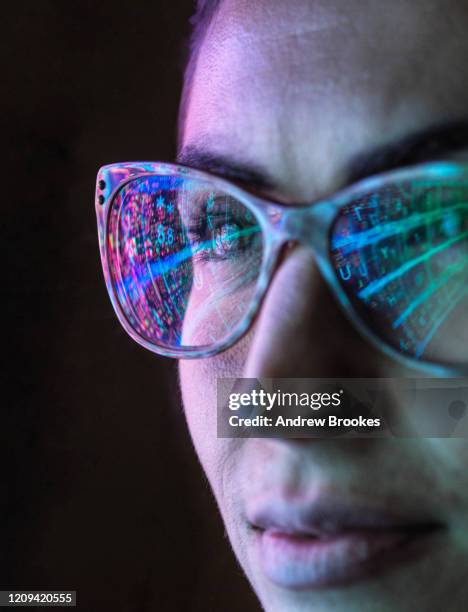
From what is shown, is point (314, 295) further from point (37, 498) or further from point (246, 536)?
point (37, 498)

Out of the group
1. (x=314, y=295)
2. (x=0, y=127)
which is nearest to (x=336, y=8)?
(x=314, y=295)

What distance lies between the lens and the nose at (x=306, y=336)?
1.54 feet

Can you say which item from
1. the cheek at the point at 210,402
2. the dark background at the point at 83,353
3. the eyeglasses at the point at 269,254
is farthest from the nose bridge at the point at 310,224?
the dark background at the point at 83,353

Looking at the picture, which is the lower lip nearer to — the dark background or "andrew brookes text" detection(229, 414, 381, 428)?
"andrew brookes text" detection(229, 414, 381, 428)

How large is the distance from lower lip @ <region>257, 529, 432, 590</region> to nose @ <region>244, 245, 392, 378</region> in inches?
4.5

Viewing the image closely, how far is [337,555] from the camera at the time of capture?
480 mm

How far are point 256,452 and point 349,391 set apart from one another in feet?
0.33

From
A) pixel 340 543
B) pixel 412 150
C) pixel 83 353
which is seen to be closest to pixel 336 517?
pixel 340 543

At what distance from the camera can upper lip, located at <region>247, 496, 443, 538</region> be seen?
46 cm

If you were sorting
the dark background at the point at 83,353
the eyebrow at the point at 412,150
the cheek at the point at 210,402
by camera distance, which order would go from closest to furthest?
the eyebrow at the point at 412,150, the cheek at the point at 210,402, the dark background at the point at 83,353

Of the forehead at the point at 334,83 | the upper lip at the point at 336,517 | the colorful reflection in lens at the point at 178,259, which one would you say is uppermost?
the forehead at the point at 334,83

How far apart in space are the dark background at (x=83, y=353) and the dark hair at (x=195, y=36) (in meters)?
0.06

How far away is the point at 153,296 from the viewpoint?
0.64 metres

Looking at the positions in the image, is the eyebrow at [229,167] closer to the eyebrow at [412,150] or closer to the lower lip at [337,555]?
the eyebrow at [412,150]
